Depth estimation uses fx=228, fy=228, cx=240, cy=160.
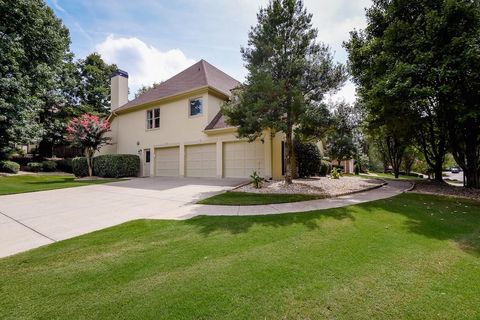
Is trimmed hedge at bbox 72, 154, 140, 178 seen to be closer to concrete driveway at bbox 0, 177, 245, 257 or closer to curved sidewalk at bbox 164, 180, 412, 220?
concrete driveway at bbox 0, 177, 245, 257

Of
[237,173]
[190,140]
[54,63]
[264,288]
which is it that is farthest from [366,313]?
[54,63]

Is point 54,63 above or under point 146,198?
above

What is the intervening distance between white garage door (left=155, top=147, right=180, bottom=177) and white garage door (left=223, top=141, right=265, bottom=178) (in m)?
4.15

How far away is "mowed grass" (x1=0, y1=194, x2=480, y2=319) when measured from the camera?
245 cm

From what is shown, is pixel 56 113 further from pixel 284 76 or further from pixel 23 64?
pixel 284 76

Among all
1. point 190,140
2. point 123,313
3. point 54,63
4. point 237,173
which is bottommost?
point 123,313

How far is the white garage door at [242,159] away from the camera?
12844 millimetres

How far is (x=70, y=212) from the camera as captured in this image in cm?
666

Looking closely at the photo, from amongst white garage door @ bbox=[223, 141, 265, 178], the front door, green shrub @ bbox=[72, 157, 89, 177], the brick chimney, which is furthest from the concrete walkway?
the brick chimney

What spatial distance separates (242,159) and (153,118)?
841 cm

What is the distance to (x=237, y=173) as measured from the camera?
1359 centimetres

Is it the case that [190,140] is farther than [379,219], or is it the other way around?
[190,140]

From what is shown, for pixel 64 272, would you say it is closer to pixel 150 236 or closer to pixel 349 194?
pixel 150 236

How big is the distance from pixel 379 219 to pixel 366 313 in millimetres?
3931
